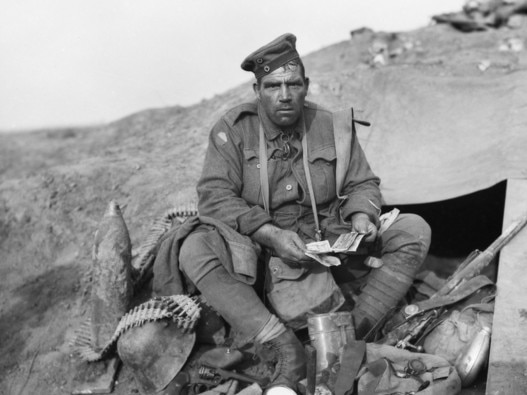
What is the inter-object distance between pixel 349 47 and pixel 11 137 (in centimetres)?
531

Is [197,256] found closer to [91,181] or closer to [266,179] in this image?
[266,179]

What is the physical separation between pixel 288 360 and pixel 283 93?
5.32 feet

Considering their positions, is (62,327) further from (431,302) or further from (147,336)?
(431,302)

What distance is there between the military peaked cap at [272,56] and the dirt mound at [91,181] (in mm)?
1917

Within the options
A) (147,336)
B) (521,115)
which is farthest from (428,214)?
(147,336)

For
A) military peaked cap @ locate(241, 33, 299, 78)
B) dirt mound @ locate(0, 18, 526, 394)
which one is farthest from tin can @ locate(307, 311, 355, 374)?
military peaked cap @ locate(241, 33, 299, 78)

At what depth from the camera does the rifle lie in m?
3.86

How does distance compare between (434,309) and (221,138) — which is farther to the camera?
(221,138)

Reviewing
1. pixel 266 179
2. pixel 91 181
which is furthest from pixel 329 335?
pixel 91 181

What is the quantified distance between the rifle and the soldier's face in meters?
1.41

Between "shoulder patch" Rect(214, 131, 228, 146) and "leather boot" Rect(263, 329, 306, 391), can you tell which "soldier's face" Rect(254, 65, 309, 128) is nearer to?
"shoulder patch" Rect(214, 131, 228, 146)

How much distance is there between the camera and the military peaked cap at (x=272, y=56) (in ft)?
13.3

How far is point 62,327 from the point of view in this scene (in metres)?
4.73

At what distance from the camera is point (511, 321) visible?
359 centimetres
